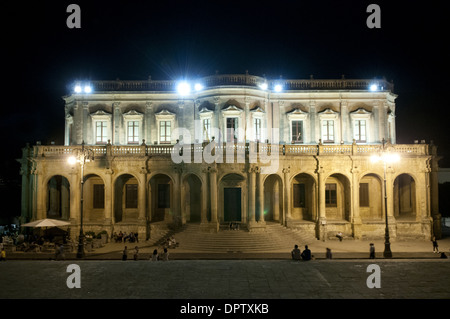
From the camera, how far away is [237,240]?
28.9m

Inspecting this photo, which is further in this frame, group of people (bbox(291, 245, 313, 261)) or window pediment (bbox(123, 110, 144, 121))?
window pediment (bbox(123, 110, 144, 121))

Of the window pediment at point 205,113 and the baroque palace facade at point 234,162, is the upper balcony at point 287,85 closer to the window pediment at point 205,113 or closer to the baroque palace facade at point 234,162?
the baroque palace facade at point 234,162

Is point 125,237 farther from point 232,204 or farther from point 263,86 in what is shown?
point 263,86

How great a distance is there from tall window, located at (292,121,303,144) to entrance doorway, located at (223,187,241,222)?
7.88 m

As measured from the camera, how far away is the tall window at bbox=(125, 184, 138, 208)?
36844 mm

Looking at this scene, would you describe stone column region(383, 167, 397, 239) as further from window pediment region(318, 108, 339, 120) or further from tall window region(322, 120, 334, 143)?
window pediment region(318, 108, 339, 120)

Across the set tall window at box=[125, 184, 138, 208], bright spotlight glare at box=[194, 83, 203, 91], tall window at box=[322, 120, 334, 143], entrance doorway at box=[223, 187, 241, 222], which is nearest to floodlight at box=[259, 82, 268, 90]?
bright spotlight glare at box=[194, 83, 203, 91]

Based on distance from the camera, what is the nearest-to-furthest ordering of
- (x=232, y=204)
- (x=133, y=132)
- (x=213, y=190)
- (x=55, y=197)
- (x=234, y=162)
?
(x=213, y=190) → (x=234, y=162) → (x=232, y=204) → (x=133, y=132) → (x=55, y=197)

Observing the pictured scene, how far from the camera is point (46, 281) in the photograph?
17562mm

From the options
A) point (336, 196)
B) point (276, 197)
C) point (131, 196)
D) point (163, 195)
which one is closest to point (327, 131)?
point (336, 196)

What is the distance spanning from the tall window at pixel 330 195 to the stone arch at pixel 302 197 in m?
1.73

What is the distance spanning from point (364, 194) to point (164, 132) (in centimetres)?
2008

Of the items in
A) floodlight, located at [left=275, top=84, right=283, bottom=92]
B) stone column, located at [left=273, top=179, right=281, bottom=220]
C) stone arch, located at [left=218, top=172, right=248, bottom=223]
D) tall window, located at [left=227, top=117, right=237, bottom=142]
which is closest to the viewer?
stone arch, located at [left=218, top=172, right=248, bottom=223]

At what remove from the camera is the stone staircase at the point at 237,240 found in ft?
92.5
